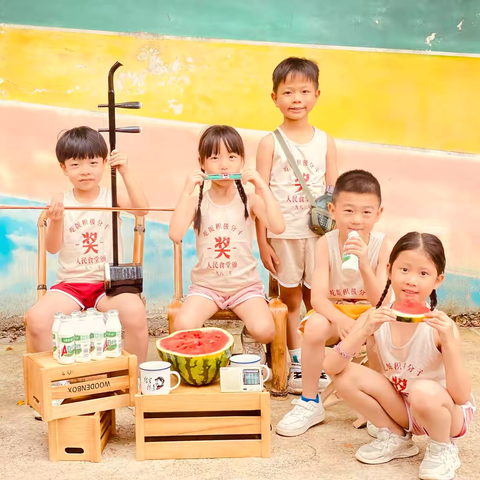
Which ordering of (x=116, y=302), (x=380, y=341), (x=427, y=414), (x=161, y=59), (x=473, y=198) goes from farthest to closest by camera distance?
1. (x=473, y=198)
2. (x=161, y=59)
3. (x=116, y=302)
4. (x=380, y=341)
5. (x=427, y=414)

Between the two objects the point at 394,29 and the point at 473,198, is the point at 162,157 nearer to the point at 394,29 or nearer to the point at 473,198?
the point at 394,29

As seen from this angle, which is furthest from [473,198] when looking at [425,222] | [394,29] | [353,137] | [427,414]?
[427,414]

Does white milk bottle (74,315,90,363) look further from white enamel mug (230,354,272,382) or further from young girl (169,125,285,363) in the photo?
young girl (169,125,285,363)

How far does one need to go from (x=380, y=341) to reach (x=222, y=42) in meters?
3.02

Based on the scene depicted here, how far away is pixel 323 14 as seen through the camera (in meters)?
5.25

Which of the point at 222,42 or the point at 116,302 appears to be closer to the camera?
the point at 116,302

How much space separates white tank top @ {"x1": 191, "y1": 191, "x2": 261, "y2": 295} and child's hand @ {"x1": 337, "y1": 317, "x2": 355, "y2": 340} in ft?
2.54

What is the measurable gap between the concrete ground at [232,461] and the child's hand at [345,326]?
501 mm

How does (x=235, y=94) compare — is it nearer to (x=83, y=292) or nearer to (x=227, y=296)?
(x=227, y=296)

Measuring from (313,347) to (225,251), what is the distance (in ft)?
2.70

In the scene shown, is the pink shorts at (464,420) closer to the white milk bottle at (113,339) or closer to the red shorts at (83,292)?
the white milk bottle at (113,339)

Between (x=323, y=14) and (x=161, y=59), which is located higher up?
(x=323, y=14)

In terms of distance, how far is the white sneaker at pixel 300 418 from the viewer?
3.32 m

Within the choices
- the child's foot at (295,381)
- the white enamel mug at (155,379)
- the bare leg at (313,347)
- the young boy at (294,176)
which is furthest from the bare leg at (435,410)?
the young boy at (294,176)
